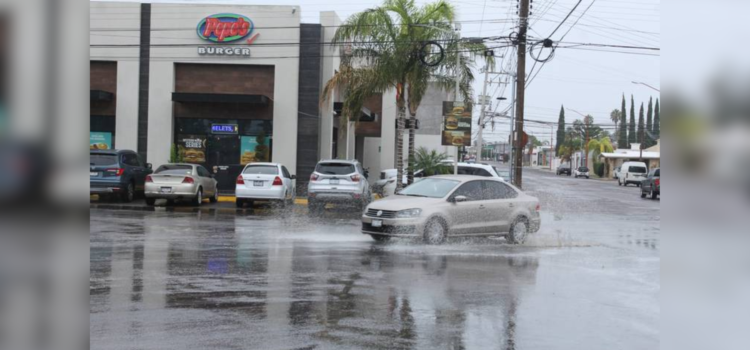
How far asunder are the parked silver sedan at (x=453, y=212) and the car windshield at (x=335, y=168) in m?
6.90

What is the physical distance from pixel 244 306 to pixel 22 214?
6.42 m

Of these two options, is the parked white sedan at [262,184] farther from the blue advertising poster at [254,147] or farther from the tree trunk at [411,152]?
the blue advertising poster at [254,147]

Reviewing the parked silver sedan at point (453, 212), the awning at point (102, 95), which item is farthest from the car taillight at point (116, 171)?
the parked silver sedan at point (453, 212)

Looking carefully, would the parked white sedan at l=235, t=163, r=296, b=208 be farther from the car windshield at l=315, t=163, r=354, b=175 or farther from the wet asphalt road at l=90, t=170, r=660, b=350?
the wet asphalt road at l=90, t=170, r=660, b=350

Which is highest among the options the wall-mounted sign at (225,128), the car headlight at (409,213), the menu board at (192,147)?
the wall-mounted sign at (225,128)

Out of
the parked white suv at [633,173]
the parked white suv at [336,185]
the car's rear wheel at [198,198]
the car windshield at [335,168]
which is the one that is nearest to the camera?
the parked white suv at [336,185]

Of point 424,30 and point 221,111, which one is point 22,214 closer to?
point 424,30

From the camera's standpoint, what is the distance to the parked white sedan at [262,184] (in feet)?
74.5

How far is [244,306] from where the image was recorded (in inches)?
301

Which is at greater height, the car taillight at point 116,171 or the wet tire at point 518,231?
the car taillight at point 116,171

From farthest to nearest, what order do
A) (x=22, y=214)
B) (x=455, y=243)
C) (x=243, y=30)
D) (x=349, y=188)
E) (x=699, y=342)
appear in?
(x=243, y=30) → (x=349, y=188) → (x=455, y=243) → (x=699, y=342) → (x=22, y=214)

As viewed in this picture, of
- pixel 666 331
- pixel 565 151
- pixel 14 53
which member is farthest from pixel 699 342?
pixel 565 151

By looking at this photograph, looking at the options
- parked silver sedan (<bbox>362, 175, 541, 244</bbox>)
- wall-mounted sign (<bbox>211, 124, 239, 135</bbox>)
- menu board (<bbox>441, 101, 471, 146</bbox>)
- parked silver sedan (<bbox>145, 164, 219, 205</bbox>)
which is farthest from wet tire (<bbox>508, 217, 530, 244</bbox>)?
wall-mounted sign (<bbox>211, 124, 239, 135</bbox>)

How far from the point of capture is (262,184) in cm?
2280
